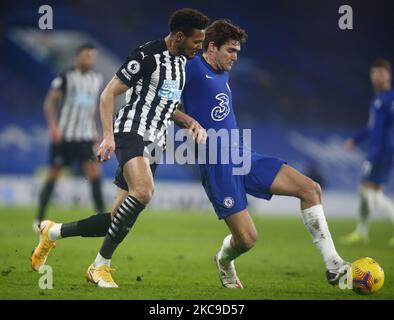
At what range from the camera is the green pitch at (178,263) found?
594cm

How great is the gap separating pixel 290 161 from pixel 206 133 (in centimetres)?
1320

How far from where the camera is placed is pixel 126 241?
1053 cm

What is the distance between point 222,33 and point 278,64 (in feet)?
52.0

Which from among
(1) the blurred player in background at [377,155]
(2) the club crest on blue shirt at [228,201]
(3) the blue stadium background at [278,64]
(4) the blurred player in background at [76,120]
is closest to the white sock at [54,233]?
(2) the club crest on blue shirt at [228,201]

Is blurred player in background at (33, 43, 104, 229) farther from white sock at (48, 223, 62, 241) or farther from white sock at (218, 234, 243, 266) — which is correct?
white sock at (218, 234, 243, 266)

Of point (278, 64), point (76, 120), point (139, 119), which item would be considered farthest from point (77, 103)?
point (278, 64)

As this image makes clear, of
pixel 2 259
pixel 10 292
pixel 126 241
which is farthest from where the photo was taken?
pixel 126 241

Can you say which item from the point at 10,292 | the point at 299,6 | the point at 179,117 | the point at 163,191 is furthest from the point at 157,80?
the point at 299,6

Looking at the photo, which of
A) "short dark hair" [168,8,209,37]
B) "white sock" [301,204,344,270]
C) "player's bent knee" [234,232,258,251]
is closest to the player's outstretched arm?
"short dark hair" [168,8,209,37]

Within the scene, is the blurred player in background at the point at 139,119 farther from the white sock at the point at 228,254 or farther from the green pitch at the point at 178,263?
the white sock at the point at 228,254

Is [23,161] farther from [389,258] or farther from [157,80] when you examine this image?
[157,80]

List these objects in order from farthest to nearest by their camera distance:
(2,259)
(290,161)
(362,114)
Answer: (362,114) < (290,161) < (2,259)

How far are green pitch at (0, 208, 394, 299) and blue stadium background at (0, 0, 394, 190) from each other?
5.67 metres

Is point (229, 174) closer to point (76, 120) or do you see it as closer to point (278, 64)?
point (76, 120)
